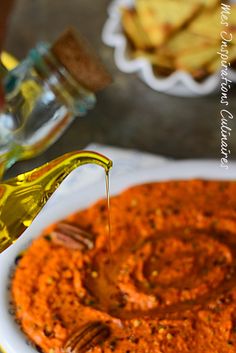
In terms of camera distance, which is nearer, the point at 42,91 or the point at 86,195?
the point at 86,195

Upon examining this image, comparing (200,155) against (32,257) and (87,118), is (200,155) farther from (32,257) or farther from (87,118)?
(32,257)

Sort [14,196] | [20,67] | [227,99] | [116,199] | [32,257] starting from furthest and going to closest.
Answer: [227,99] < [20,67] < [116,199] < [32,257] < [14,196]

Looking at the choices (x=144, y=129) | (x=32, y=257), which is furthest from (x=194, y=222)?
(x=144, y=129)

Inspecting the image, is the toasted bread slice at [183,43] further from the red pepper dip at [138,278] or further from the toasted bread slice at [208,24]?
the red pepper dip at [138,278]

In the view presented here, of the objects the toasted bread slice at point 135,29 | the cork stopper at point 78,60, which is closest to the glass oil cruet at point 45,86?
the cork stopper at point 78,60

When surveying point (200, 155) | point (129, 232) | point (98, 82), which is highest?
point (98, 82)

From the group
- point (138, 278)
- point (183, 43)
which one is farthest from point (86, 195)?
point (183, 43)

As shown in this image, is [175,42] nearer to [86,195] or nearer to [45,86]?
[45,86]
